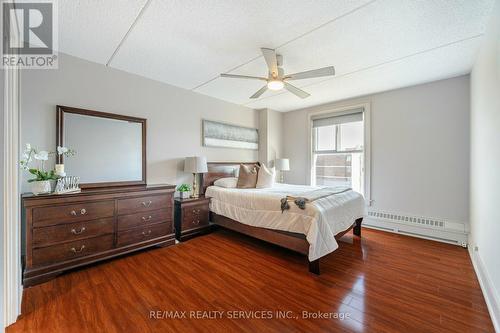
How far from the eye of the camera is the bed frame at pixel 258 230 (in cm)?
248

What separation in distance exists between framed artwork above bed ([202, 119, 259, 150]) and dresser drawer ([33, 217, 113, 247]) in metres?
2.15

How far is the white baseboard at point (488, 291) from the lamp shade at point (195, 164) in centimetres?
347

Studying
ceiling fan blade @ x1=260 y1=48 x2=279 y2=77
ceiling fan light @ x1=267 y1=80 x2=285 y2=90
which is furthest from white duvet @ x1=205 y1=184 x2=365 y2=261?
ceiling fan blade @ x1=260 y1=48 x2=279 y2=77

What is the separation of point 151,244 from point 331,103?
4.30 metres

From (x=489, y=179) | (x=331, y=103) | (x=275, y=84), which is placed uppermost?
(x=331, y=103)

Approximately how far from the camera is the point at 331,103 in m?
4.62

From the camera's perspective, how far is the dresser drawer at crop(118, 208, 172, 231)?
2701 millimetres

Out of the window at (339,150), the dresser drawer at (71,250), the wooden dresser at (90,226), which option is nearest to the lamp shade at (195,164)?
the wooden dresser at (90,226)

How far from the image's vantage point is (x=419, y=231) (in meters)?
3.50

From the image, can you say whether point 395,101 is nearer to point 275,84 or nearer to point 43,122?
point 275,84

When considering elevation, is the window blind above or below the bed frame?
above

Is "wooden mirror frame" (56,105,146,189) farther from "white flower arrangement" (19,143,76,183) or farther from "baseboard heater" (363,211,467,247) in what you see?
"baseboard heater" (363,211,467,247)

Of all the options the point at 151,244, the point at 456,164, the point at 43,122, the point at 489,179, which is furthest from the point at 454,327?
the point at 43,122

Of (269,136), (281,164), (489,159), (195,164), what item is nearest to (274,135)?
(269,136)
